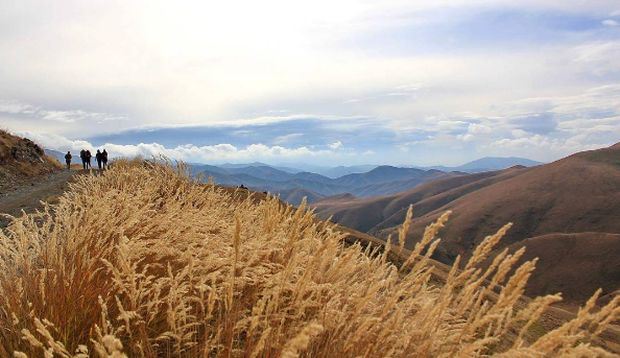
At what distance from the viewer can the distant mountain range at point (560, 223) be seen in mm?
97938

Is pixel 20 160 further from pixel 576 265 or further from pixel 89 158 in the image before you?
pixel 576 265

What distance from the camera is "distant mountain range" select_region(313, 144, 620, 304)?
9794 cm

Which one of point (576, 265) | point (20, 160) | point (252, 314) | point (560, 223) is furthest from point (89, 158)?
point (560, 223)

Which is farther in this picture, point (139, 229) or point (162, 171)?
point (162, 171)

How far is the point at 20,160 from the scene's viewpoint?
3044cm

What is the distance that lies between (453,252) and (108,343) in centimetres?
15106

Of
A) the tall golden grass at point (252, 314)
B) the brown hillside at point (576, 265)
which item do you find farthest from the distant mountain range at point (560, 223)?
the tall golden grass at point (252, 314)

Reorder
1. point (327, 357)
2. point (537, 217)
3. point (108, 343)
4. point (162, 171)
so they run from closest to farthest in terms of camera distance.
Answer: point (108, 343) → point (327, 357) → point (162, 171) → point (537, 217)

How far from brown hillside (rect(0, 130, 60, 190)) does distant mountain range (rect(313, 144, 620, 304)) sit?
273ft

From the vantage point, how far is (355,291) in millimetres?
3842

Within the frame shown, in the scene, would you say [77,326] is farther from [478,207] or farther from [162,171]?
[478,207]

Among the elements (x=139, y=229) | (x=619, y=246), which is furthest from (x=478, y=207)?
(x=139, y=229)

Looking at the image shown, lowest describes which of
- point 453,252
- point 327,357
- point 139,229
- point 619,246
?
point 453,252

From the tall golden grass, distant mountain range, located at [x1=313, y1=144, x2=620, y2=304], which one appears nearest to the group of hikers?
the tall golden grass
